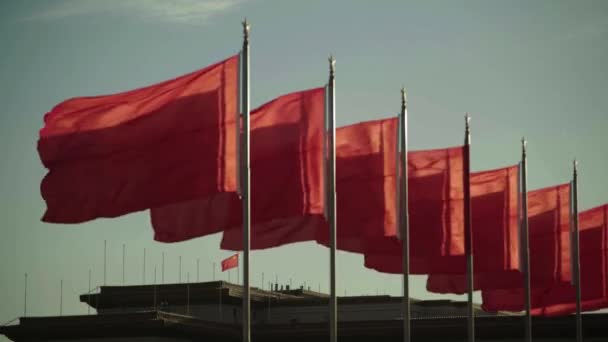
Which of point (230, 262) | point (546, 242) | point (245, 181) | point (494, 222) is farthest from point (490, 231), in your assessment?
point (230, 262)

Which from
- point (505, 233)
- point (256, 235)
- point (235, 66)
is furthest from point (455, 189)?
point (235, 66)

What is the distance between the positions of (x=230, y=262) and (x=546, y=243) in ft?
94.6

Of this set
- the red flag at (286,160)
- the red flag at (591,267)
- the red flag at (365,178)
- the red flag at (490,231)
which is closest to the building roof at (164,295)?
the red flag at (591,267)

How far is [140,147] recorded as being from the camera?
49.7 m

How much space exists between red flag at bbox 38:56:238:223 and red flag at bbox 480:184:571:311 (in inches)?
1086

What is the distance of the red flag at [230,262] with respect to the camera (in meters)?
99.1

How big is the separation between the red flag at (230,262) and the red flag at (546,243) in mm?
27018

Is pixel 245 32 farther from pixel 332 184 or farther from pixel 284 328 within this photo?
pixel 284 328

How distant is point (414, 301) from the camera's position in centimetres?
12069

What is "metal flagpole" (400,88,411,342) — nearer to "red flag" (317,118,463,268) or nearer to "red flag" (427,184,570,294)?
"red flag" (317,118,463,268)

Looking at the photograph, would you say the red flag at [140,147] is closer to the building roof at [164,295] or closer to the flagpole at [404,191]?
the flagpole at [404,191]

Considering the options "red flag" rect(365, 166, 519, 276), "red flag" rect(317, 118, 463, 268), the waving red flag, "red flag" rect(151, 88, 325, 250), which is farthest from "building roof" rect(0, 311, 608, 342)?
"red flag" rect(151, 88, 325, 250)

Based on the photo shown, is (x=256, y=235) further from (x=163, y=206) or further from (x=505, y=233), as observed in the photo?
(x=505, y=233)

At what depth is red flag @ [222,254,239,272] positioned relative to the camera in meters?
99.1
